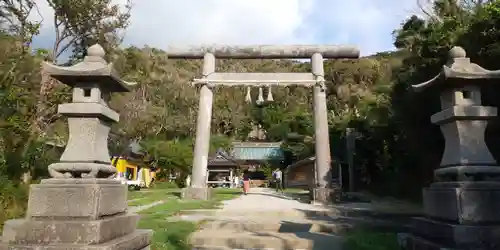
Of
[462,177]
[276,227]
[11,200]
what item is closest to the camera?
[462,177]

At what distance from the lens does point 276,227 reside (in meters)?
7.63

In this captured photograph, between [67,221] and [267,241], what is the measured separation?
11.2ft

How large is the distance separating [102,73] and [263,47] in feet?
36.0

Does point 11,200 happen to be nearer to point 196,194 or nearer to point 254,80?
point 196,194

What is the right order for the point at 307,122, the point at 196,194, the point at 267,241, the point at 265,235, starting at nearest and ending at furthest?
the point at 267,241 → the point at 265,235 → the point at 196,194 → the point at 307,122

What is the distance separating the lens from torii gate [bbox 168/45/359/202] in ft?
45.9

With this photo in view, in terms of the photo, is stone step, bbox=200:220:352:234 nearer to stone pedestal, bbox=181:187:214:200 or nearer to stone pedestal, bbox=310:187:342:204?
stone pedestal, bbox=310:187:342:204

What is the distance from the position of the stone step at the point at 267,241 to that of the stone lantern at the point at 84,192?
165 cm

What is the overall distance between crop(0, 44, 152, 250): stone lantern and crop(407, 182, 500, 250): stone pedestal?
378cm

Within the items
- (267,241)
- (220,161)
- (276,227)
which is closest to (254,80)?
(276,227)

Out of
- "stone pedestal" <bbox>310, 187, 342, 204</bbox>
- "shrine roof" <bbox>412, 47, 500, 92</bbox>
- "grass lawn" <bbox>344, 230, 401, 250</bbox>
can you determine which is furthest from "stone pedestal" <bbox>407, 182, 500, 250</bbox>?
"stone pedestal" <bbox>310, 187, 342, 204</bbox>

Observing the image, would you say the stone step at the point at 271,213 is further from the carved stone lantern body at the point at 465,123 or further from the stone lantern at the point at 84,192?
the carved stone lantern body at the point at 465,123

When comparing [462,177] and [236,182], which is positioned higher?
[462,177]

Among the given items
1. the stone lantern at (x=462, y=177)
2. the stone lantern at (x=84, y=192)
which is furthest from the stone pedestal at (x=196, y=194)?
the stone lantern at (x=462, y=177)
